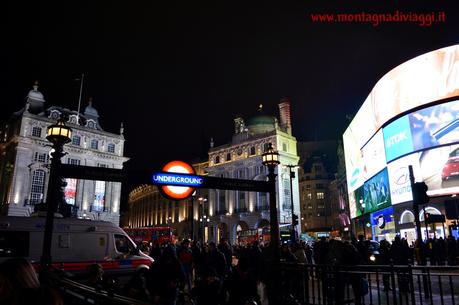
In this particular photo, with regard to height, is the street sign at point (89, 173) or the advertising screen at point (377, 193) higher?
the advertising screen at point (377, 193)

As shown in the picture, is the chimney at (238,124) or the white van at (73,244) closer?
the white van at (73,244)

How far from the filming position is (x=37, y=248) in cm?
1355

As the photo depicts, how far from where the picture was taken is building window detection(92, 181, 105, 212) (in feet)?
210

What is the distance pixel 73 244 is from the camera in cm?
1442

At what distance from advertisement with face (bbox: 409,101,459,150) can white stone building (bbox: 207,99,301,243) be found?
35168 mm

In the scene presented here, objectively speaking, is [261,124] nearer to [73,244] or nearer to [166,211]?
[166,211]

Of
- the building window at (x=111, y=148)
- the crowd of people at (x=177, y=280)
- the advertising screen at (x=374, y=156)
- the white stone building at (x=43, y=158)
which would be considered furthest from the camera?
the building window at (x=111, y=148)

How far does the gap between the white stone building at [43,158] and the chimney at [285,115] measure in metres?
36.1

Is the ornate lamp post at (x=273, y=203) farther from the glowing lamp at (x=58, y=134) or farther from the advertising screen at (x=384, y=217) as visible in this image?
the advertising screen at (x=384, y=217)

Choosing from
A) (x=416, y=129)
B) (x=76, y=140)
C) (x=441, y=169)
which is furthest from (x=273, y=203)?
(x=76, y=140)

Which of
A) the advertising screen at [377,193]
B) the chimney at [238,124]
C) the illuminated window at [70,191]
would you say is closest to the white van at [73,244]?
the advertising screen at [377,193]

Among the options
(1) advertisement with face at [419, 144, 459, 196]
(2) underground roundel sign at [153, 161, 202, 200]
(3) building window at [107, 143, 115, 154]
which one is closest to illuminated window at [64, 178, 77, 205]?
(3) building window at [107, 143, 115, 154]

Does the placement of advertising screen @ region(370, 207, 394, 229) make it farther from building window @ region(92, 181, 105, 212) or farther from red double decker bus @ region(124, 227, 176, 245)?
building window @ region(92, 181, 105, 212)

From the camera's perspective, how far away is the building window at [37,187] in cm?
5744
